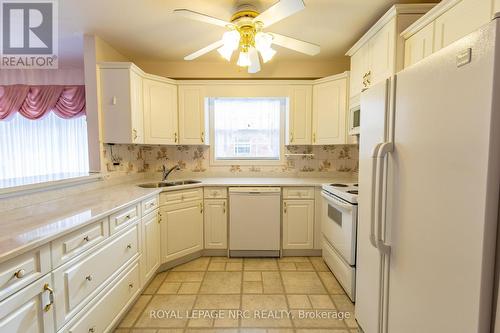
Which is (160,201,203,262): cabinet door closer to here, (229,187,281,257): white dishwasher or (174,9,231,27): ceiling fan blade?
(229,187,281,257): white dishwasher

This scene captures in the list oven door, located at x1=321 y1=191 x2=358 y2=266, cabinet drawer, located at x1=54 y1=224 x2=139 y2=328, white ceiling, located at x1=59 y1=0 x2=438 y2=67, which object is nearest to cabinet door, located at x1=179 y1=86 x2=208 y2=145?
white ceiling, located at x1=59 y1=0 x2=438 y2=67

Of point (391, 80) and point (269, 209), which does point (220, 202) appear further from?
point (391, 80)

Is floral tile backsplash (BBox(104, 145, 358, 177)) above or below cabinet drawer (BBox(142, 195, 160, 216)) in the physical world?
above

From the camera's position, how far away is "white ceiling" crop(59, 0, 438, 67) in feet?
6.30

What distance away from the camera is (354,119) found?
255 centimetres

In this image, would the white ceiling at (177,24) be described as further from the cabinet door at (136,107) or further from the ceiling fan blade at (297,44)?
the cabinet door at (136,107)

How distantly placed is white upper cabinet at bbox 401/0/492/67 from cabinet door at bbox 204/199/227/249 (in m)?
2.29

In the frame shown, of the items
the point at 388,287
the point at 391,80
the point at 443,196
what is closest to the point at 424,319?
the point at 388,287

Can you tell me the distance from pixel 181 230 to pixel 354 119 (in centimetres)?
229

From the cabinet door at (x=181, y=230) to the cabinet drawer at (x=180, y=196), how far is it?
5cm

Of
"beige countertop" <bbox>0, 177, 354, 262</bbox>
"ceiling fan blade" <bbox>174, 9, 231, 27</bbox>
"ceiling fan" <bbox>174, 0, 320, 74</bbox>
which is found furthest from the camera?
"ceiling fan" <bbox>174, 0, 320, 74</bbox>

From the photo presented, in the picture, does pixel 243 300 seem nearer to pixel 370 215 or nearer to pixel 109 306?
pixel 109 306

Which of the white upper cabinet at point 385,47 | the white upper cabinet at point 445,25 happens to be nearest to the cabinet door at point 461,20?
the white upper cabinet at point 445,25

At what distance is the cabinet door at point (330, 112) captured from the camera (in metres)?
2.80
